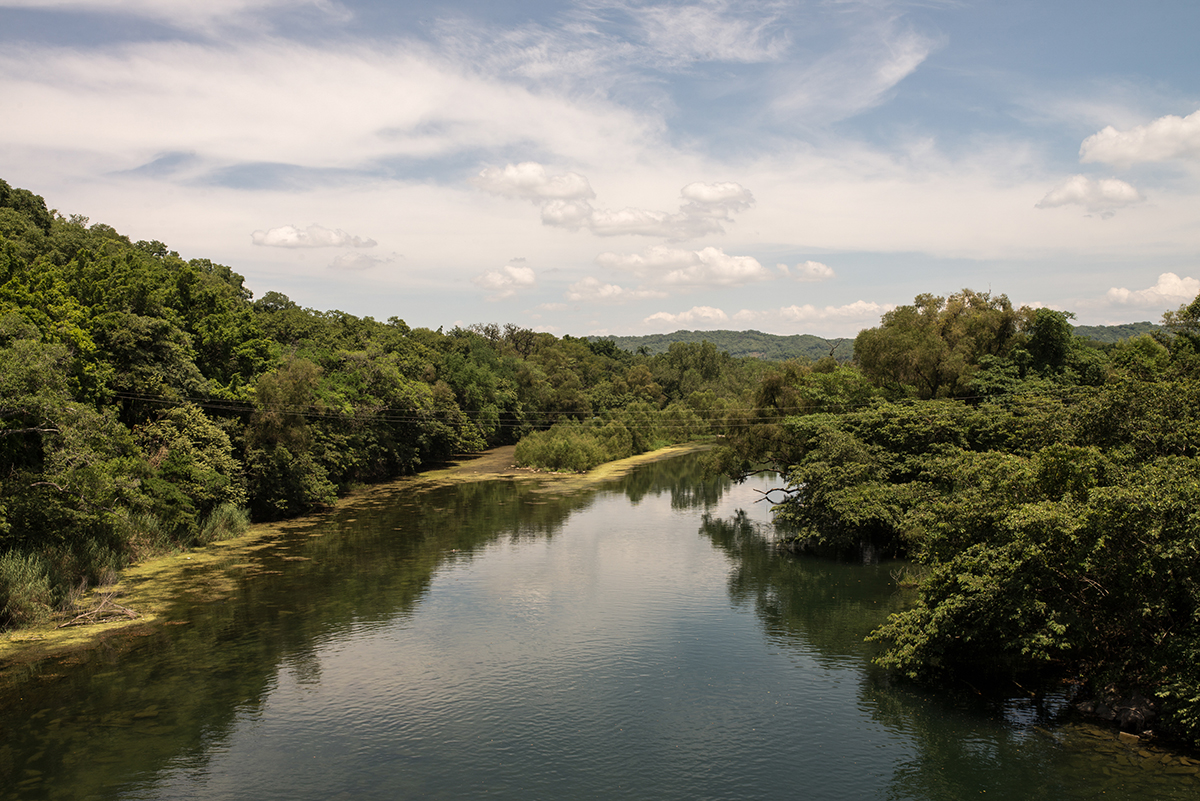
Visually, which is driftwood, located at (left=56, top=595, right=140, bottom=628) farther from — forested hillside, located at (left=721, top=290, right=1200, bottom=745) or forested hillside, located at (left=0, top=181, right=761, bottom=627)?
forested hillside, located at (left=721, top=290, right=1200, bottom=745)

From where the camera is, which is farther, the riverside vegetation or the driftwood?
the driftwood

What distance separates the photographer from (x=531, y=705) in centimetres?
2053

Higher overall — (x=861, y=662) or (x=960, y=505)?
(x=960, y=505)

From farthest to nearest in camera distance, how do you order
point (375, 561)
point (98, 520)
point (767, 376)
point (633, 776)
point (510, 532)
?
point (767, 376)
point (510, 532)
point (375, 561)
point (98, 520)
point (633, 776)

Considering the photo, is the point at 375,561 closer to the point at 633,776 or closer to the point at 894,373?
the point at 633,776

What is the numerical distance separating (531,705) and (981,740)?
11.5 metres

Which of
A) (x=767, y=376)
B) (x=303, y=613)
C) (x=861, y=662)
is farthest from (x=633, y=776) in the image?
(x=767, y=376)

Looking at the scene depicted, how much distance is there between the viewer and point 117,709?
65.4ft

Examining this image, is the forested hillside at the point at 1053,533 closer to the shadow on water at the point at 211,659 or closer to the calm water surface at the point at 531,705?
the calm water surface at the point at 531,705

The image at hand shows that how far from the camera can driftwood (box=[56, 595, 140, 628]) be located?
2548cm

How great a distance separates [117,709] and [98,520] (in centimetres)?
1022

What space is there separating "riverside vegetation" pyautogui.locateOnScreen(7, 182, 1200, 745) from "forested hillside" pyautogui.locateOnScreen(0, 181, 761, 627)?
14 centimetres

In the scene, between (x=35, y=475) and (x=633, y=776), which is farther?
(x=35, y=475)

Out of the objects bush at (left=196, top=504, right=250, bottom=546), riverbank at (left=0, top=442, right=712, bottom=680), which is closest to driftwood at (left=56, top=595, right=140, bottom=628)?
riverbank at (left=0, top=442, right=712, bottom=680)
